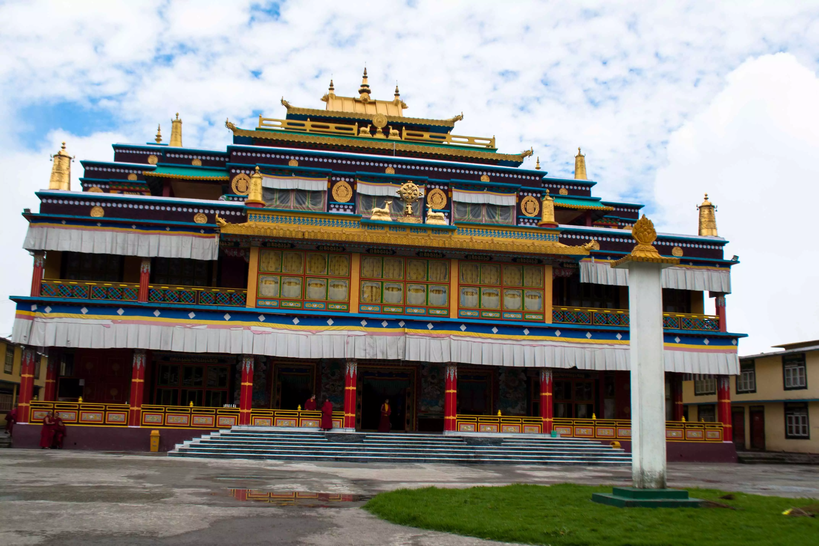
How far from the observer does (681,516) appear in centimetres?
1190

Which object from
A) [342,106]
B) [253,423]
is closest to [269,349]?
[253,423]

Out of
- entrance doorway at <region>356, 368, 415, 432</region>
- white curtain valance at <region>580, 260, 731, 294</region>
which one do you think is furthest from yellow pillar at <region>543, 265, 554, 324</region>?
entrance doorway at <region>356, 368, 415, 432</region>

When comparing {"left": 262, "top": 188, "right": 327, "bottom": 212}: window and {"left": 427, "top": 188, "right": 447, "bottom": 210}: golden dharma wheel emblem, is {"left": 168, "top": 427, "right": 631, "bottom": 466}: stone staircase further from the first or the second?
{"left": 427, "top": 188, "right": 447, "bottom": 210}: golden dharma wheel emblem

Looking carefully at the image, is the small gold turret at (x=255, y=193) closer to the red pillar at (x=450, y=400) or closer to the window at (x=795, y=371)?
the red pillar at (x=450, y=400)

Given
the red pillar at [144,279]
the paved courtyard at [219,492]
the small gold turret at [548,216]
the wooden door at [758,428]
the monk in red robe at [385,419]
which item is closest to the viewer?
the paved courtyard at [219,492]

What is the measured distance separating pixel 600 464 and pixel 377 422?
9721mm

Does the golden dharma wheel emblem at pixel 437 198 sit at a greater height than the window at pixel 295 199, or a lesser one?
greater

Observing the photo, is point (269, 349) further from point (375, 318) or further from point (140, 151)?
point (140, 151)

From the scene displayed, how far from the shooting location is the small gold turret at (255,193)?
30000 mm

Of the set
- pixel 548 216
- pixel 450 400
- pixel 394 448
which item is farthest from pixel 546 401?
pixel 548 216

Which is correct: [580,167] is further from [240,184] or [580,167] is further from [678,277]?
[240,184]

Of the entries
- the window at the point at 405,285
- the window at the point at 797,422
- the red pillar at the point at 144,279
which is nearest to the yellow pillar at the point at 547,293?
the window at the point at 405,285

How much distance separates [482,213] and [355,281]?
8.43 meters

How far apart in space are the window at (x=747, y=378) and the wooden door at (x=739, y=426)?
1.23 m
